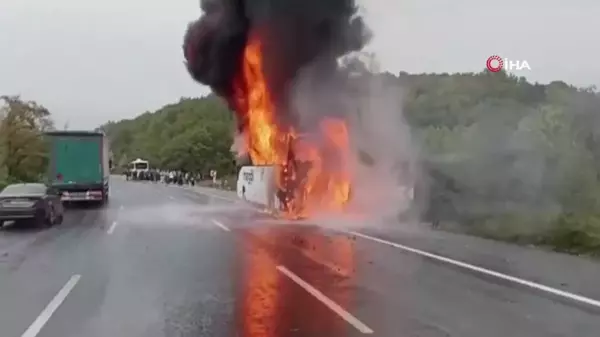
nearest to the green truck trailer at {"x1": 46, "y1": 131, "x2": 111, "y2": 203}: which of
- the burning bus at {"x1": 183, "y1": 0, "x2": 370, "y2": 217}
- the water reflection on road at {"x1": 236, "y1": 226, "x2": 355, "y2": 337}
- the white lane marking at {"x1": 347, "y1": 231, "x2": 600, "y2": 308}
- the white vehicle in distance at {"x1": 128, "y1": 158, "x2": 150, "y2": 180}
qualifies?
the burning bus at {"x1": 183, "y1": 0, "x2": 370, "y2": 217}

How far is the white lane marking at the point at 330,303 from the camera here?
313 inches

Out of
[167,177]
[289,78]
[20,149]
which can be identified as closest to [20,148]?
[20,149]

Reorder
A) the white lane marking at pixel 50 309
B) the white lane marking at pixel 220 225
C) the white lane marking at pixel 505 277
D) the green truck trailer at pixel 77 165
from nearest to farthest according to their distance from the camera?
the white lane marking at pixel 50 309 < the white lane marking at pixel 505 277 < the white lane marking at pixel 220 225 < the green truck trailer at pixel 77 165

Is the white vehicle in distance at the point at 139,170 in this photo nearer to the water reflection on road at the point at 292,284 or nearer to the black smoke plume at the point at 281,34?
the black smoke plume at the point at 281,34

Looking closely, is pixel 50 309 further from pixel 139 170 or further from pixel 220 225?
pixel 139 170

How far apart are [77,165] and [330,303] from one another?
2626 cm

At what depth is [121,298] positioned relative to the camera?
9.88 m

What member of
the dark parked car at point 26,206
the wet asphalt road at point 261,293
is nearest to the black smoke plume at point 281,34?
the dark parked car at point 26,206

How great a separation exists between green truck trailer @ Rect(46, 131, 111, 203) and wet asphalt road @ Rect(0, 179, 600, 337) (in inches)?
A: 635

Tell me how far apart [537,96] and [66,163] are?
72.3ft

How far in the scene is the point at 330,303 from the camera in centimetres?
931

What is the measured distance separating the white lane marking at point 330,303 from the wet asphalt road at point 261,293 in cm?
3

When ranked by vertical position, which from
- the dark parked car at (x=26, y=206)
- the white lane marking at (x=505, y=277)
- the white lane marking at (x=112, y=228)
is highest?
the dark parked car at (x=26, y=206)

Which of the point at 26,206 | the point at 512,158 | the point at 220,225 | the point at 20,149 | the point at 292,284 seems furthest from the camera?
the point at 20,149
